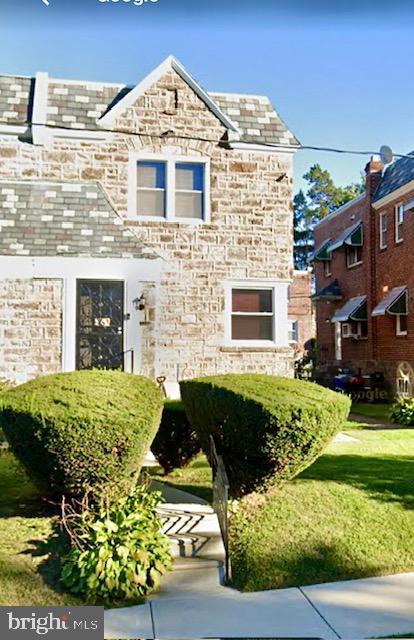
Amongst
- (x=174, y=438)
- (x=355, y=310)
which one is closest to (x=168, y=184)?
(x=174, y=438)

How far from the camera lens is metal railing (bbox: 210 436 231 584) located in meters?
4.35

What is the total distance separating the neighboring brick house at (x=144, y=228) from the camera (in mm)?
9680

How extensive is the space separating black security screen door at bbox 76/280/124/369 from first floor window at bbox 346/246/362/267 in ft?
36.8

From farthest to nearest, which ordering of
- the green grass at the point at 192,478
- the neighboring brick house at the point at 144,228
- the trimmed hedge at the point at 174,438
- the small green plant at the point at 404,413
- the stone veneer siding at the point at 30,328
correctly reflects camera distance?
the small green plant at the point at 404,413
the neighboring brick house at the point at 144,228
the stone veneer siding at the point at 30,328
the trimmed hedge at the point at 174,438
the green grass at the point at 192,478

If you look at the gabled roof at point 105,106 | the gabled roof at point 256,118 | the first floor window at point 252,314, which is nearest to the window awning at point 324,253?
the gabled roof at point 256,118

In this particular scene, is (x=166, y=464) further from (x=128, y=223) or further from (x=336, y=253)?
(x=336, y=253)

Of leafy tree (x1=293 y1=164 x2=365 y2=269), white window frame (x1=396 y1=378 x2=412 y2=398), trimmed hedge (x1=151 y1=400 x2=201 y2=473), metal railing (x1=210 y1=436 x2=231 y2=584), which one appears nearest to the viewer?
metal railing (x1=210 y1=436 x2=231 y2=584)

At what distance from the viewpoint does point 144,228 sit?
10.5 metres

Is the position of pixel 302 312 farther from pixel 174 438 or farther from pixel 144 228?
pixel 174 438

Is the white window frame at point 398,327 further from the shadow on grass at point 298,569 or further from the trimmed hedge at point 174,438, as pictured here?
the shadow on grass at point 298,569

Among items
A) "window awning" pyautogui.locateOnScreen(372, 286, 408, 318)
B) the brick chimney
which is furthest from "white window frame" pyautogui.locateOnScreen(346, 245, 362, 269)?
"window awning" pyautogui.locateOnScreen(372, 286, 408, 318)

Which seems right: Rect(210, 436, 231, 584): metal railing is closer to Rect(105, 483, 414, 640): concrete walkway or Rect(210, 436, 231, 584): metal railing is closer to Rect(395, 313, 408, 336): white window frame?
Rect(105, 483, 414, 640): concrete walkway

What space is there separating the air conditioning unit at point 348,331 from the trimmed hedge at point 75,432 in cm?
1490

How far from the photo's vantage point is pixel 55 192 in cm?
1020
